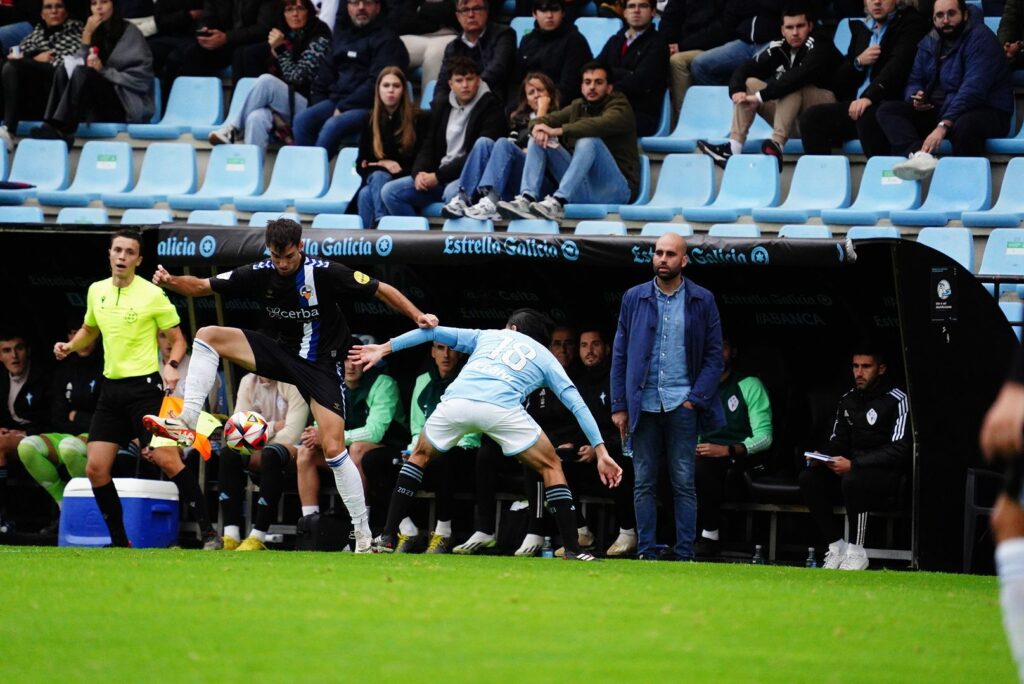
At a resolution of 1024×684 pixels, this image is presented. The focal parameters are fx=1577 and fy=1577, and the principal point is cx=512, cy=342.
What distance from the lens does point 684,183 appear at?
14422 mm

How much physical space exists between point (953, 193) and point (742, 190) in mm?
1856

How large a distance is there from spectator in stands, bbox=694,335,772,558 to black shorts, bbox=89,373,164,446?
4.11 meters

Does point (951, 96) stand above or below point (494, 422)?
above

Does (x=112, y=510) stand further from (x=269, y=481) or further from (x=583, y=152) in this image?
(x=583, y=152)

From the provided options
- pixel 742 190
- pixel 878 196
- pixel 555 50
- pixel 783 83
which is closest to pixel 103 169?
pixel 555 50

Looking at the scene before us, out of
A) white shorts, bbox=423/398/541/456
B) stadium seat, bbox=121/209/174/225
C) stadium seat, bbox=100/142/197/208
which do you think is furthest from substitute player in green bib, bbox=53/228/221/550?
stadium seat, bbox=100/142/197/208

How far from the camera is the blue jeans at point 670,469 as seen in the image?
11.0 meters

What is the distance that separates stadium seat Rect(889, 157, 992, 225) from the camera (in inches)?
519

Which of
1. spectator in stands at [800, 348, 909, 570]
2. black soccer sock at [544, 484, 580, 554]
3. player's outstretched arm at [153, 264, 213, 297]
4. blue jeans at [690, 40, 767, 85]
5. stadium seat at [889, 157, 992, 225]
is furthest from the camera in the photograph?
blue jeans at [690, 40, 767, 85]

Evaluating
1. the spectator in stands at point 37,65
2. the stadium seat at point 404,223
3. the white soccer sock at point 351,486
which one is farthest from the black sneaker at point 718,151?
Result: the spectator in stands at point 37,65

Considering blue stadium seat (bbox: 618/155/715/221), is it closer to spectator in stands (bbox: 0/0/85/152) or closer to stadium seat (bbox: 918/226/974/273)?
stadium seat (bbox: 918/226/974/273)

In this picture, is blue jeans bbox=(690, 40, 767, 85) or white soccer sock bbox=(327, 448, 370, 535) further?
blue jeans bbox=(690, 40, 767, 85)

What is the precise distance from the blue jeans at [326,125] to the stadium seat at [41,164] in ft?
8.12

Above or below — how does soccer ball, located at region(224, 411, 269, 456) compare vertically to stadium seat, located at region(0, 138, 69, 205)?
below
